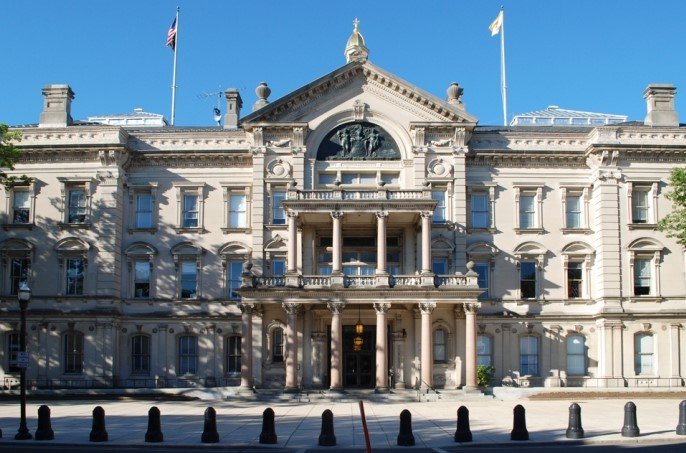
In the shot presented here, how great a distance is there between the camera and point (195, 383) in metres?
46.9

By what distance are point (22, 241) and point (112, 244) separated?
4.86m

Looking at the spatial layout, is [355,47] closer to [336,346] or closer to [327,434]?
[336,346]

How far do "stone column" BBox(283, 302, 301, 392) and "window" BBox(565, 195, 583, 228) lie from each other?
613 inches

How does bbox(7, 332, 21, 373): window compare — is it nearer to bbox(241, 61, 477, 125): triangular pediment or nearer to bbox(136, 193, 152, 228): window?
bbox(136, 193, 152, 228): window

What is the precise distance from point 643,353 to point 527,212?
30.8 ft

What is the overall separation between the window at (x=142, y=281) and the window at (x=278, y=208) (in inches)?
286

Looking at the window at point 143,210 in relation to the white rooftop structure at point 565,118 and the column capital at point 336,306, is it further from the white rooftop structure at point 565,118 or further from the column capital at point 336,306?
the white rooftop structure at point 565,118

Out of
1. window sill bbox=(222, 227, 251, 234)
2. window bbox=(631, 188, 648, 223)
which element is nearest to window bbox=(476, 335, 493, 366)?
window bbox=(631, 188, 648, 223)

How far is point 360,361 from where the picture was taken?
4603cm

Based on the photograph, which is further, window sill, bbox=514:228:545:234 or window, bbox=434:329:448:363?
window sill, bbox=514:228:545:234

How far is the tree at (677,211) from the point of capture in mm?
42875

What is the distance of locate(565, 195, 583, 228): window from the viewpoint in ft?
158

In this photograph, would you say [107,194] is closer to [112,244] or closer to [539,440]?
[112,244]

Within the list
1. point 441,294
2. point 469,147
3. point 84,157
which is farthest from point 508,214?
point 84,157
